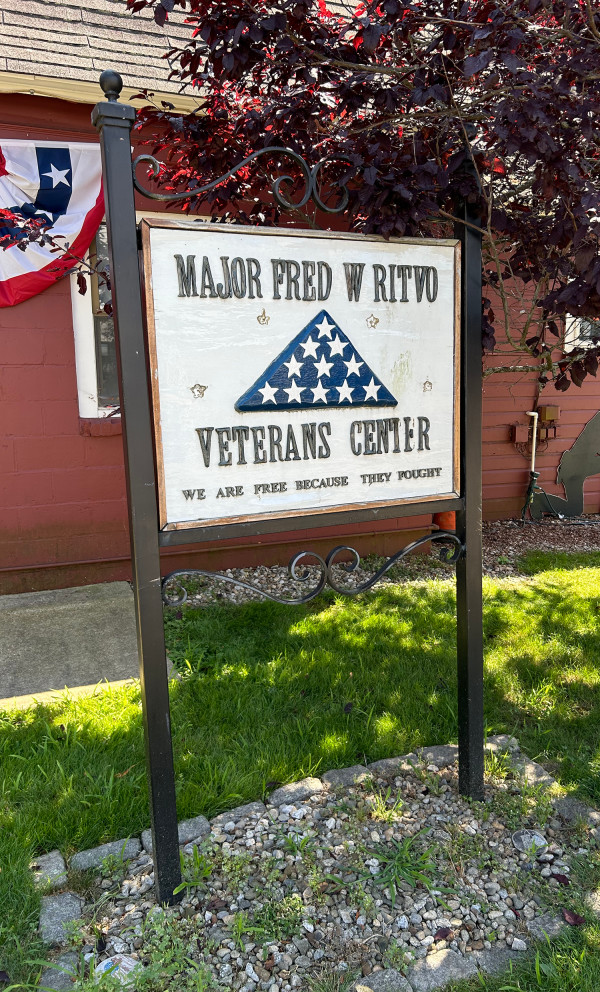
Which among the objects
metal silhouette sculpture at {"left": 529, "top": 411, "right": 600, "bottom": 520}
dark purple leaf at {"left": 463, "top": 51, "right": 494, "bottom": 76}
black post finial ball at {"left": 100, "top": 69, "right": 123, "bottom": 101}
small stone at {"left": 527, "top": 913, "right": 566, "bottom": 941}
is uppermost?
dark purple leaf at {"left": 463, "top": 51, "right": 494, "bottom": 76}

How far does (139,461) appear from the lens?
1981 mm

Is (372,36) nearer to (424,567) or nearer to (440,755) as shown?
(440,755)

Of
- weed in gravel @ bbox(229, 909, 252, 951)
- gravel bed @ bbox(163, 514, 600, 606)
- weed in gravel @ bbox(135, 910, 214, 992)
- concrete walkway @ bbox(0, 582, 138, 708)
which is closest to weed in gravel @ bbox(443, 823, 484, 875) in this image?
weed in gravel @ bbox(229, 909, 252, 951)

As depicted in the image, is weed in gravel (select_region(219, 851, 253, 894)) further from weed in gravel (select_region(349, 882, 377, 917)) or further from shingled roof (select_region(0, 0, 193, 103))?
shingled roof (select_region(0, 0, 193, 103))

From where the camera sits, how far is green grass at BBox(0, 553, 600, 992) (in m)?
2.49

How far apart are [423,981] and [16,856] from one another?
130 cm

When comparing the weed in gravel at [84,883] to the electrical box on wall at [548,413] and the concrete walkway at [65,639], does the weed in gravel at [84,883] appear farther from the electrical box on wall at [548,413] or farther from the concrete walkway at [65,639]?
the electrical box on wall at [548,413]

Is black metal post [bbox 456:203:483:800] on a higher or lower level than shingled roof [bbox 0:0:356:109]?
Answer: lower

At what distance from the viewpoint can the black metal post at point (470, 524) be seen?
2.53 meters

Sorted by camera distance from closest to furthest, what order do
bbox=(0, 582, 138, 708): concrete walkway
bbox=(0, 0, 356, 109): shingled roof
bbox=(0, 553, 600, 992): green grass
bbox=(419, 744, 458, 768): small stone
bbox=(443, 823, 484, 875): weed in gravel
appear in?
bbox=(443, 823, 484, 875): weed in gravel < bbox=(0, 553, 600, 992): green grass < bbox=(419, 744, 458, 768): small stone < bbox=(0, 582, 138, 708): concrete walkway < bbox=(0, 0, 356, 109): shingled roof

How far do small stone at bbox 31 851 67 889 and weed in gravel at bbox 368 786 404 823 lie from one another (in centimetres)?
107

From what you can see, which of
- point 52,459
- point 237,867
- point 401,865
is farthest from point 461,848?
point 52,459

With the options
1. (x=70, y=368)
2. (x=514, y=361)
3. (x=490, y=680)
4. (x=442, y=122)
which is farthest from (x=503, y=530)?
(x=442, y=122)

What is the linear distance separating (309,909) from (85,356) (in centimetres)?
410
